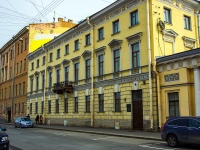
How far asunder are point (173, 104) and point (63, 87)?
16.4 meters

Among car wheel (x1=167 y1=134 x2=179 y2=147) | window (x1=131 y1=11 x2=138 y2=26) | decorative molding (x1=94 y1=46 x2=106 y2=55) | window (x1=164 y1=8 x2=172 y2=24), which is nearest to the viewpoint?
car wheel (x1=167 y1=134 x2=179 y2=147)

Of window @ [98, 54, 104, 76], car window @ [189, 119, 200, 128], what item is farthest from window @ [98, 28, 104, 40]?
car window @ [189, 119, 200, 128]

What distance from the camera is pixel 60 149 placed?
1310cm

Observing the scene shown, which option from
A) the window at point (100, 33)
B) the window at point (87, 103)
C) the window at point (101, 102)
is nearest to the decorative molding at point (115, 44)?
the window at point (100, 33)

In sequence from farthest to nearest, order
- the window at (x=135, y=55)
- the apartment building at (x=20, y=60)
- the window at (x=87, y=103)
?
1. the apartment building at (x=20, y=60)
2. the window at (x=87, y=103)
3. the window at (x=135, y=55)

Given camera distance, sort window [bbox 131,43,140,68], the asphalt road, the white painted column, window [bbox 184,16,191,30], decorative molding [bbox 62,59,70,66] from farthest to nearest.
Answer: decorative molding [bbox 62,59,70,66] → window [bbox 184,16,191,30] → window [bbox 131,43,140,68] → the white painted column → the asphalt road

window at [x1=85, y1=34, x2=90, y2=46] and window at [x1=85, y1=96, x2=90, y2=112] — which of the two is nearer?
window at [x1=85, y1=96, x2=90, y2=112]

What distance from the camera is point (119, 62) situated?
25719 mm

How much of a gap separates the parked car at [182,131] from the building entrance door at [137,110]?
825 centimetres

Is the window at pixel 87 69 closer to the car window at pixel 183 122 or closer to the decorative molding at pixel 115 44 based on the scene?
the decorative molding at pixel 115 44

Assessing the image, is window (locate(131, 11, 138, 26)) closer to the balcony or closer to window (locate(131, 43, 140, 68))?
window (locate(131, 43, 140, 68))

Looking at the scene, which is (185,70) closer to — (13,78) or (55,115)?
(55,115)

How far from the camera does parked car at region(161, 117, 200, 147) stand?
1286 cm

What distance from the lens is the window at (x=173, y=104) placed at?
2045 cm
